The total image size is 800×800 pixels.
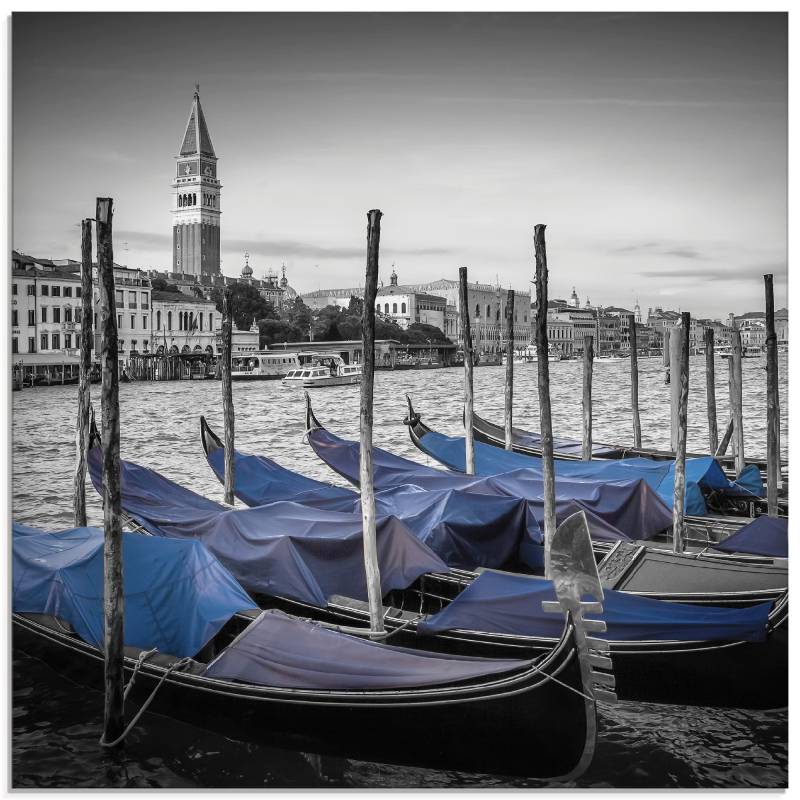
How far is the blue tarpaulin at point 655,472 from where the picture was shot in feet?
14.3

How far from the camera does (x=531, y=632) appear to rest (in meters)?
2.45

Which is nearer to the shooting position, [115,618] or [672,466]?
[115,618]

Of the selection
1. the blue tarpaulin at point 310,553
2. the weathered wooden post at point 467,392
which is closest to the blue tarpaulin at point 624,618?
the blue tarpaulin at point 310,553

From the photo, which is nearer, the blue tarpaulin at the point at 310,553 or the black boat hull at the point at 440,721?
the black boat hull at the point at 440,721

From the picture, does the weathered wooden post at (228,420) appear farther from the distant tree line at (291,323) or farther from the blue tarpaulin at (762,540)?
the distant tree line at (291,323)

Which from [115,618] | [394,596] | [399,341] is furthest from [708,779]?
[399,341]

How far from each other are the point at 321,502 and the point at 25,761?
176 centimetres

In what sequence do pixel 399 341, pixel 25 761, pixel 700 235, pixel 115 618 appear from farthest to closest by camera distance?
pixel 399 341, pixel 700 235, pixel 25 761, pixel 115 618

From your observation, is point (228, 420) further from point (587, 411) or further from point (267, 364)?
point (267, 364)

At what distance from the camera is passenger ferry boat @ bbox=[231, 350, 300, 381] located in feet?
82.2

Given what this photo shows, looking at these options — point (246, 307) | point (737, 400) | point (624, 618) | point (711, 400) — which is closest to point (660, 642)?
point (624, 618)

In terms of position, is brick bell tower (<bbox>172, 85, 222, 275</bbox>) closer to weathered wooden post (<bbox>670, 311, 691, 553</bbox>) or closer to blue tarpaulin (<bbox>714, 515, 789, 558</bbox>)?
weathered wooden post (<bbox>670, 311, 691, 553</bbox>)

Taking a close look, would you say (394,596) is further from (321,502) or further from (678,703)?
(678,703)

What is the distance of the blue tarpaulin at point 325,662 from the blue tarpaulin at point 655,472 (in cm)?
211
